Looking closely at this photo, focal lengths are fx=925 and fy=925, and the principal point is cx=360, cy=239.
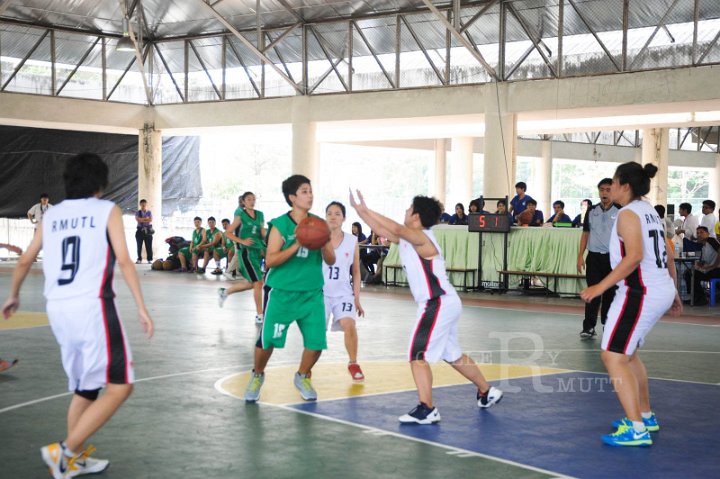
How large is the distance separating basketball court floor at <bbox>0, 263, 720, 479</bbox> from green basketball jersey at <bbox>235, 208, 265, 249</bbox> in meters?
1.34

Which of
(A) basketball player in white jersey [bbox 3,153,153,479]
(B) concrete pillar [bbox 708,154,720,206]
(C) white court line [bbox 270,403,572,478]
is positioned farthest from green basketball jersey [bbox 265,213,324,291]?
(B) concrete pillar [bbox 708,154,720,206]

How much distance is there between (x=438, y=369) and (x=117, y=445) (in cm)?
406

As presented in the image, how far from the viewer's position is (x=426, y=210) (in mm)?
6953

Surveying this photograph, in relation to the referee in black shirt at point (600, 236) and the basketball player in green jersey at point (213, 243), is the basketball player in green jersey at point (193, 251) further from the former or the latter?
the referee in black shirt at point (600, 236)

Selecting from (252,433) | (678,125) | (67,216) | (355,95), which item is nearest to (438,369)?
(252,433)

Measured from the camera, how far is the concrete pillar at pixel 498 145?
2298 cm

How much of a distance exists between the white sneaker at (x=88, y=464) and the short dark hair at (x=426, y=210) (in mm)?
2846

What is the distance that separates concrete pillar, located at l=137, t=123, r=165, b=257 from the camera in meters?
29.4

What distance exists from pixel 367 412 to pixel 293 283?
1183 millimetres

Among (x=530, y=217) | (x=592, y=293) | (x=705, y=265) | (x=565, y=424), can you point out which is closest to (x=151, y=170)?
(x=530, y=217)

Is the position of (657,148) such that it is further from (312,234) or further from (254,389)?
(312,234)

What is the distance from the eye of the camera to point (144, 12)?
2777 centimetres

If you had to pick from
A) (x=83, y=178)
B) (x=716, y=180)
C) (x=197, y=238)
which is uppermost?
(x=716, y=180)

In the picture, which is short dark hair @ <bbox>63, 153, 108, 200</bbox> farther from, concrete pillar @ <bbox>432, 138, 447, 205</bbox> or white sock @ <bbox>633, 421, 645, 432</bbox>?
concrete pillar @ <bbox>432, 138, 447, 205</bbox>
